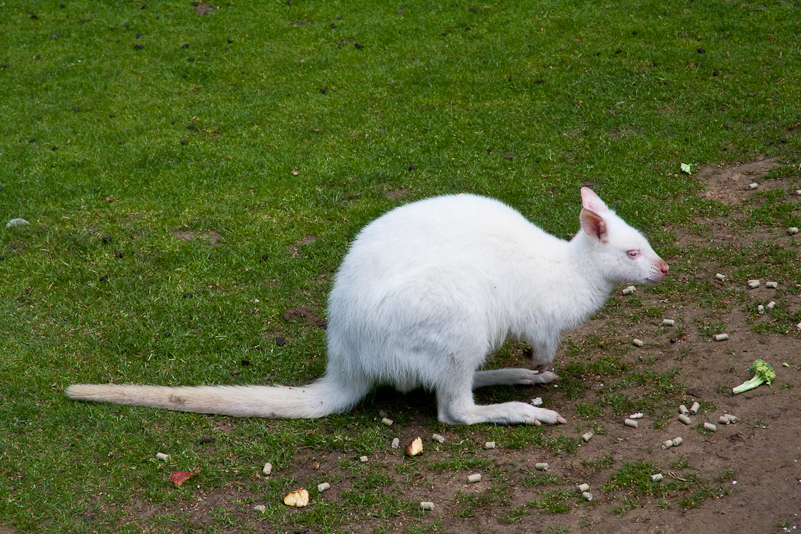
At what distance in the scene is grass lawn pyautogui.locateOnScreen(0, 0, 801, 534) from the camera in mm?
3953

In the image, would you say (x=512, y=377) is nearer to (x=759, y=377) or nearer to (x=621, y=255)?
(x=621, y=255)

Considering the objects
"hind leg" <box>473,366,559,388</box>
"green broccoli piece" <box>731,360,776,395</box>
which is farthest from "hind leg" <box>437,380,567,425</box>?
"green broccoli piece" <box>731,360,776,395</box>

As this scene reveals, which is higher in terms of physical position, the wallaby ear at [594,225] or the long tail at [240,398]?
the wallaby ear at [594,225]

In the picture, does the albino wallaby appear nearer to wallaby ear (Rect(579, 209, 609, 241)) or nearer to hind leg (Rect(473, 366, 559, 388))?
wallaby ear (Rect(579, 209, 609, 241))

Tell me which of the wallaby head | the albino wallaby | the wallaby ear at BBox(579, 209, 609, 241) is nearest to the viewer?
the albino wallaby

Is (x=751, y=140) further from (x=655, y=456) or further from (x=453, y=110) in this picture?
(x=655, y=456)

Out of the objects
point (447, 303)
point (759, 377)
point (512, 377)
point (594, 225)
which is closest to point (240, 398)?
point (447, 303)

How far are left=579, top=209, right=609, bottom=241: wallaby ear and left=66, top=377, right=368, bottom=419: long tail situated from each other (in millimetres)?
1561

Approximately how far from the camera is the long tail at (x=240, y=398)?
421 centimetres

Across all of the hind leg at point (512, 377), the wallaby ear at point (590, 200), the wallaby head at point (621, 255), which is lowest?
the hind leg at point (512, 377)

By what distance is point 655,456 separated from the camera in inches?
149

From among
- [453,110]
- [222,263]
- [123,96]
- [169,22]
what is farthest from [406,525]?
[169,22]

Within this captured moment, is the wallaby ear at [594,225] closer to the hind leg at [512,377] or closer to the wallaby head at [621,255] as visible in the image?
the wallaby head at [621,255]

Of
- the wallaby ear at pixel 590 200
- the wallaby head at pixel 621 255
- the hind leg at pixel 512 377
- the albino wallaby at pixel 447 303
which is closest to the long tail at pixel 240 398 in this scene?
the albino wallaby at pixel 447 303
